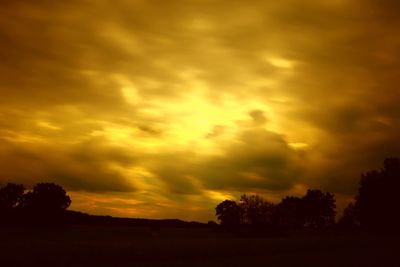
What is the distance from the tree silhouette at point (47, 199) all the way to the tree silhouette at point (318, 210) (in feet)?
364

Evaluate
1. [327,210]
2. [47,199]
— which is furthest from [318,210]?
[47,199]

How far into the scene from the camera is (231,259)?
38.0m

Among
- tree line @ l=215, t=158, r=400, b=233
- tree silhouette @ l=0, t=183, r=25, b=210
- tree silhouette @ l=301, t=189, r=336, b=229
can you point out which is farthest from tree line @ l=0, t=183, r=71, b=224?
tree silhouette @ l=301, t=189, r=336, b=229

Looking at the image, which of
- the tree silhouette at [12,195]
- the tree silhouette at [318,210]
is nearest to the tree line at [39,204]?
the tree silhouette at [12,195]

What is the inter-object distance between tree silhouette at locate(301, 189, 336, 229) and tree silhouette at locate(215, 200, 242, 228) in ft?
152

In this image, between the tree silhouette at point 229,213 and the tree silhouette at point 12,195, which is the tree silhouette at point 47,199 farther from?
the tree silhouette at point 229,213

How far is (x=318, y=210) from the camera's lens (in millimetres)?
185375

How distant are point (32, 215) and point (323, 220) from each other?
408ft

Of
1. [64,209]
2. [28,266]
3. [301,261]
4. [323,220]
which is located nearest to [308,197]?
[323,220]

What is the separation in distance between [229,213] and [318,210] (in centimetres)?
5721

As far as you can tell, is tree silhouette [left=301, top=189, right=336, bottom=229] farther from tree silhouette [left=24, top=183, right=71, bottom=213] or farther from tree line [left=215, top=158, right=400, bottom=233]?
tree silhouette [left=24, top=183, right=71, bottom=213]

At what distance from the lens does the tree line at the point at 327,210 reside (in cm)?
10044

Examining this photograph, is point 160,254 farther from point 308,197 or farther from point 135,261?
point 308,197

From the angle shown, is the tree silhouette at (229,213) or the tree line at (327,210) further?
the tree silhouette at (229,213)
